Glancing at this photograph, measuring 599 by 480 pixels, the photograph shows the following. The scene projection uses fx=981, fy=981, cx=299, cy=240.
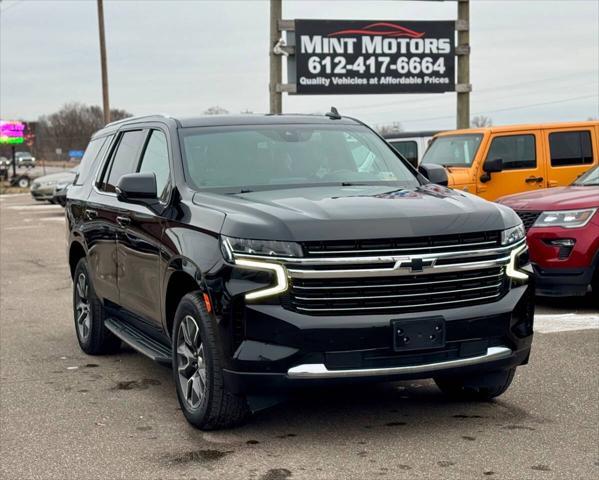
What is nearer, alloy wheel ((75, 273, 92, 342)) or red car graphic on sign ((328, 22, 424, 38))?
alloy wheel ((75, 273, 92, 342))

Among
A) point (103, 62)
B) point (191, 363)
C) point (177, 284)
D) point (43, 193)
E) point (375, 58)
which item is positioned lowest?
point (43, 193)

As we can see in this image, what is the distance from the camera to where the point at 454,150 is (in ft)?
48.6

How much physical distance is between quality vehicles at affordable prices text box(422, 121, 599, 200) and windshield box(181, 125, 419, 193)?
722 cm

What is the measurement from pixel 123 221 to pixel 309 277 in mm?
2299

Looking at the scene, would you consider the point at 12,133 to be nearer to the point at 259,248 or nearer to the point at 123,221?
the point at 123,221

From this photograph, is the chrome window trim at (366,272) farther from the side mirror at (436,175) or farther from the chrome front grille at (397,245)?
the side mirror at (436,175)

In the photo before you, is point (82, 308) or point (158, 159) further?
point (82, 308)

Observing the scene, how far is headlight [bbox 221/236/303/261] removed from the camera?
194 inches

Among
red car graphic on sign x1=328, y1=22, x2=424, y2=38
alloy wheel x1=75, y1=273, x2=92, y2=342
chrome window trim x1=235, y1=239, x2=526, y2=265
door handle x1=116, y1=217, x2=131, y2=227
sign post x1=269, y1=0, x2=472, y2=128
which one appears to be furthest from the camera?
red car graphic on sign x1=328, y1=22, x2=424, y2=38

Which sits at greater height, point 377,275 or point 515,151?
point 515,151

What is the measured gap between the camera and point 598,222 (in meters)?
9.26

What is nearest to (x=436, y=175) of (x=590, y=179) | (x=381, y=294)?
(x=381, y=294)

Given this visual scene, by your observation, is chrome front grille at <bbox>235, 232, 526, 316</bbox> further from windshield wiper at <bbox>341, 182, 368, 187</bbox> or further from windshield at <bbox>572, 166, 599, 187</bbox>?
windshield at <bbox>572, 166, 599, 187</bbox>

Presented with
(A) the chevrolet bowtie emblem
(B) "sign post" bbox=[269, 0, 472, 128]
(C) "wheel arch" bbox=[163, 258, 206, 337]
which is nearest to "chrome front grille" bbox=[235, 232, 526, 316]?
(A) the chevrolet bowtie emblem
